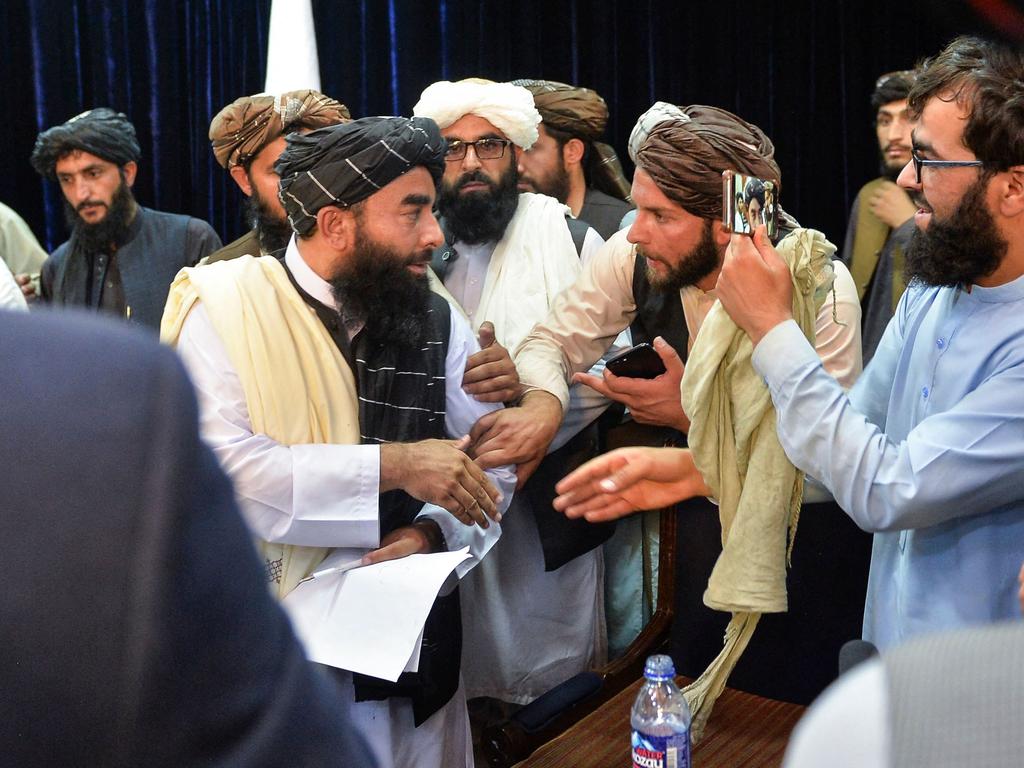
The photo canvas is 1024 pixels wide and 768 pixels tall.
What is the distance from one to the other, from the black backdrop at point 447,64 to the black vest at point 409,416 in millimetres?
3276

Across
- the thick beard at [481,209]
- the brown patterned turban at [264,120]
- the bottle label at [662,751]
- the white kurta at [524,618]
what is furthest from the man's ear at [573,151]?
the bottle label at [662,751]

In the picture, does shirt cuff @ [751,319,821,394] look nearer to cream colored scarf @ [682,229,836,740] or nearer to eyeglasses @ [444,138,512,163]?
cream colored scarf @ [682,229,836,740]

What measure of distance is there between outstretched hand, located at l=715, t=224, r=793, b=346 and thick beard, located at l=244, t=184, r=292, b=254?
1.78 meters

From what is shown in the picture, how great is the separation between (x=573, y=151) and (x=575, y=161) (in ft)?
0.17

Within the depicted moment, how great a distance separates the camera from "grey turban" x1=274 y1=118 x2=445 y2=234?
250 cm

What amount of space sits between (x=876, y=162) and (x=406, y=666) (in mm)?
6106

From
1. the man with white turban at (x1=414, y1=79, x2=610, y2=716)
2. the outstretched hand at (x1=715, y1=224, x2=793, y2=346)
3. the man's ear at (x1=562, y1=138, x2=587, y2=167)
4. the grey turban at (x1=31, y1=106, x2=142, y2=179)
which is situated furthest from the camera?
the grey turban at (x1=31, y1=106, x2=142, y2=179)

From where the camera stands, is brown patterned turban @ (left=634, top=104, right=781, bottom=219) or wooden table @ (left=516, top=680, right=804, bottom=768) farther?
brown patterned turban @ (left=634, top=104, right=781, bottom=219)

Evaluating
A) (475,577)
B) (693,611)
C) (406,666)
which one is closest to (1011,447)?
(693,611)

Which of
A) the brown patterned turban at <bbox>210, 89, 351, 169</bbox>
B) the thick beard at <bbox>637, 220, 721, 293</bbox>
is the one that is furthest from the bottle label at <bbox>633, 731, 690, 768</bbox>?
the brown patterned turban at <bbox>210, 89, 351, 169</bbox>

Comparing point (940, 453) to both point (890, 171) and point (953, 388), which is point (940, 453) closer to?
point (953, 388)

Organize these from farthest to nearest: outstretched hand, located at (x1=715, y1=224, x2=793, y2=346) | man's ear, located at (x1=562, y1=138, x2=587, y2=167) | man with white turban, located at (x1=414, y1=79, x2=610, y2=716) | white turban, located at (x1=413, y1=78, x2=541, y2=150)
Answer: man's ear, located at (x1=562, y1=138, x2=587, y2=167) → white turban, located at (x1=413, y1=78, x2=541, y2=150) → man with white turban, located at (x1=414, y1=79, x2=610, y2=716) → outstretched hand, located at (x1=715, y1=224, x2=793, y2=346)

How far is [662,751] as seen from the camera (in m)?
1.83

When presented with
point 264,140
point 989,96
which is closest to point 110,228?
point 264,140
